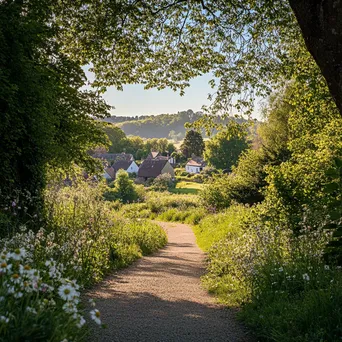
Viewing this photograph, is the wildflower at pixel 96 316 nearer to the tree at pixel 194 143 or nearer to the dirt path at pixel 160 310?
the dirt path at pixel 160 310

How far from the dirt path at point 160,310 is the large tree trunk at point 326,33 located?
3.03 meters

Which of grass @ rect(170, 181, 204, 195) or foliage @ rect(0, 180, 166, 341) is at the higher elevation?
foliage @ rect(0, 180, 166, 341)

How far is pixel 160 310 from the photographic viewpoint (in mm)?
5363

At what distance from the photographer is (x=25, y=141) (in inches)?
354

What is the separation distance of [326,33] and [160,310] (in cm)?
408

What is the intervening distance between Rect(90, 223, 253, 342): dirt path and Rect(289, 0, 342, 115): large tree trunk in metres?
3.03

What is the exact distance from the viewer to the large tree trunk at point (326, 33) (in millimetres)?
4285

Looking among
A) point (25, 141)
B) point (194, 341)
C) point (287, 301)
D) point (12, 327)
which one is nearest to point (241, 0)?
point (25, 141)

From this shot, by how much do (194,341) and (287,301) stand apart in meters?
1.28

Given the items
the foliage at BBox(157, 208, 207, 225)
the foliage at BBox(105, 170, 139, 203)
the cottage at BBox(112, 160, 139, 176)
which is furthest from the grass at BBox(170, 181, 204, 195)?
the foliage at BBox(157, 208, 207, 225)

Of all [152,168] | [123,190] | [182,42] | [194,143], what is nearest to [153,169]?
[152,168]

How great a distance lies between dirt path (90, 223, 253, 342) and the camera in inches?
173

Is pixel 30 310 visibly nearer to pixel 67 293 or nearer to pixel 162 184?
pixel 67 293

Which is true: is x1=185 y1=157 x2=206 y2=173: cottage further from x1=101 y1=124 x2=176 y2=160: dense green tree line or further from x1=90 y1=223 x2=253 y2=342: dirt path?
x1=90 y1=223 x2=253 y2=342: dirt path
